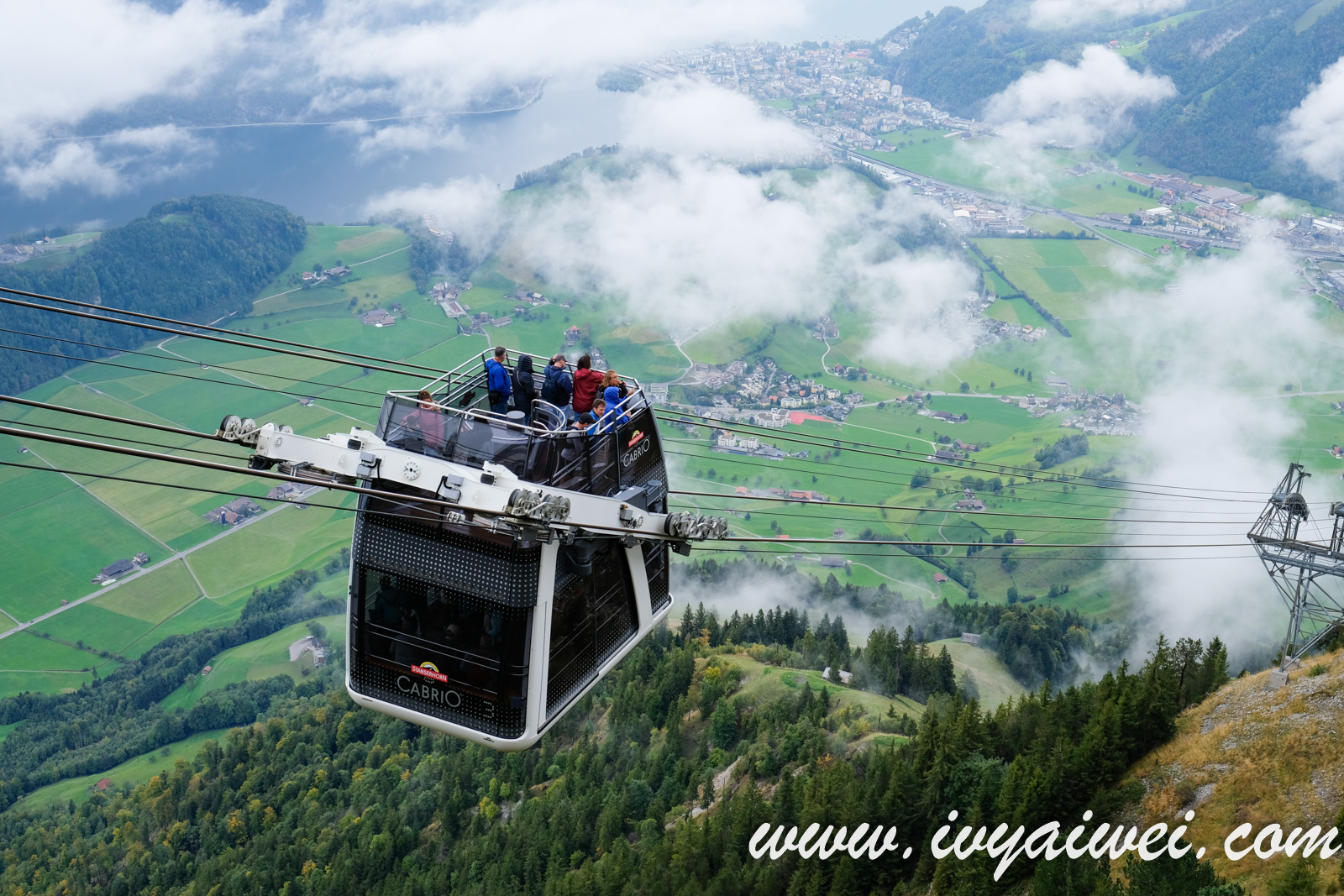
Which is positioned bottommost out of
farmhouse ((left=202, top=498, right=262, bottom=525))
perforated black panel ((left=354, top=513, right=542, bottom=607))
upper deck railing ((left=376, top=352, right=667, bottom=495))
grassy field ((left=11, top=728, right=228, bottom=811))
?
grassy field ((left=11, top=728, right=228, bottom=811))

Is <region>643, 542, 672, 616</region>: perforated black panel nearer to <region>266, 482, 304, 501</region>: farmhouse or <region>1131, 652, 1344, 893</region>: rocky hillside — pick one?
<region>1131, 652, 1344, 893</region>: rocky hillside

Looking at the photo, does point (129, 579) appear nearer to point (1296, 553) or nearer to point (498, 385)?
point (498, 385)

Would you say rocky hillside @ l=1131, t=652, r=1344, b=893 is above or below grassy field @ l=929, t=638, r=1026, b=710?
above

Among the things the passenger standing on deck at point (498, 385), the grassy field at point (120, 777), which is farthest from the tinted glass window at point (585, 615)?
the grassy field at point (120, 777)

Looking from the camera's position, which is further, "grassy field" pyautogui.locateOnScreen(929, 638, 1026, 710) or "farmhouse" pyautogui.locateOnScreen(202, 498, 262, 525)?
"farmhouse" pyautogui.locateOnScreen(202, 498, 262, 525)

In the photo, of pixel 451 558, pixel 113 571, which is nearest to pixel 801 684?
pixel 451 558

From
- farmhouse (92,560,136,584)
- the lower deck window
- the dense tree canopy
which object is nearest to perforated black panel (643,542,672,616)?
the lower deck window

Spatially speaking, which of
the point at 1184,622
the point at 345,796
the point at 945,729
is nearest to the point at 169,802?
the point at 345,796
